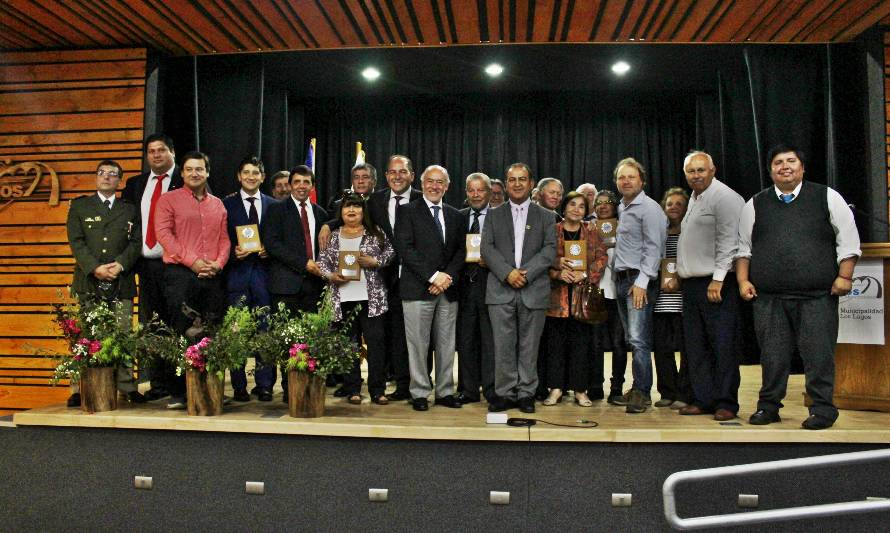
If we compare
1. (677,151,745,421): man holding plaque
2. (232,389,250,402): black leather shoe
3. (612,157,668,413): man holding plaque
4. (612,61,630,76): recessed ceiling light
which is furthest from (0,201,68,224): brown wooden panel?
(612,61,630,76): recessed ceiling light

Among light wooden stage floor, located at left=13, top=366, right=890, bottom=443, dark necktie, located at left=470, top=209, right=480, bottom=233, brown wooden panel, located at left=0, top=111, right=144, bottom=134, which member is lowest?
light wooden stage floor, located at left=13, top=366, right=890, bottom=443

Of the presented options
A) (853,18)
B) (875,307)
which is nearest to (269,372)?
(875,307)

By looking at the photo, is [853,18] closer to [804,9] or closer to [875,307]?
[804,9]

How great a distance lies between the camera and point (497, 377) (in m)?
3.95

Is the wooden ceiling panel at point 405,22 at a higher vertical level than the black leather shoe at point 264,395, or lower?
higher

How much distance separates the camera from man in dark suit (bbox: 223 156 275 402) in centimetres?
412

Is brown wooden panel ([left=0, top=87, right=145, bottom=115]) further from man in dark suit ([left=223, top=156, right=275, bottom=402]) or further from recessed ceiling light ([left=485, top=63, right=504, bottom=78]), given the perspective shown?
recessed ceiling light ([left=485, top=63, right=504, bottom=78])

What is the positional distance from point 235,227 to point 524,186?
5.95 ft

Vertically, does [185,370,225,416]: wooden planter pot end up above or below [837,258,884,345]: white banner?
below

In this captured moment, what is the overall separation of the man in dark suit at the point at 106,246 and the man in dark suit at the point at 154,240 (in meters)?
0.06

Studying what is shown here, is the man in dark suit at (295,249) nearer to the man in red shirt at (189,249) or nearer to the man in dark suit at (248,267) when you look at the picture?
the man in dark suit at (248,267)

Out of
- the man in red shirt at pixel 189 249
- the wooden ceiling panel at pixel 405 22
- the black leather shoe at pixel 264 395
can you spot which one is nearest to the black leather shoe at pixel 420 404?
the black leather shoe at pixel 264 395

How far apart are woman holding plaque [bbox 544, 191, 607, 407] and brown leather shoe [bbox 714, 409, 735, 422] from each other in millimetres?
729

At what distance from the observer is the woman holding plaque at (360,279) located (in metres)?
4.05
